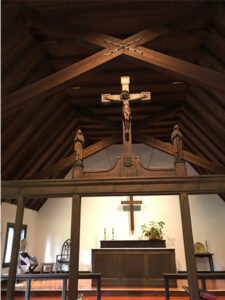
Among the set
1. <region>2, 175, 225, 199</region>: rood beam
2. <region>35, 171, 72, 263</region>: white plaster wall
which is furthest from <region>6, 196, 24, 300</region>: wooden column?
<region>35, 171, 72, 263</region>: white plaster wall

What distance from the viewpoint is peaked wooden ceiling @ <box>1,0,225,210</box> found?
3.17 m

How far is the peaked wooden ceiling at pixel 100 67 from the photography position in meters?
3.17

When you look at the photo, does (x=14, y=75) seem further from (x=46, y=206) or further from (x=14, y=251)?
(x=46, y=206)

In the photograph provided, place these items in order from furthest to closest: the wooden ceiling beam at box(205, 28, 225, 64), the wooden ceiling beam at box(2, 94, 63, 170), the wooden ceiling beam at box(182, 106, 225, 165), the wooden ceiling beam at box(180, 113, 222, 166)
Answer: the wooden ceiling beam at box(180, 113, 222, 166)
the wooden ceiling beam at box(182, 106, 225, 165)
the wooden ceiling beam at box(2, 94, 63, 170)
the wooden ceiling beam at box(205, 28, 225, 64)

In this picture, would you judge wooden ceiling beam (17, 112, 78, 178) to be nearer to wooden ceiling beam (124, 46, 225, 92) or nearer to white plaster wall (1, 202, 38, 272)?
white plaster wall (1, 202, 38, 272)

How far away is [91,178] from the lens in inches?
113

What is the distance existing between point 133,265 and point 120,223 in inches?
63.0

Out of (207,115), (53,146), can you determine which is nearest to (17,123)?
(53,146)

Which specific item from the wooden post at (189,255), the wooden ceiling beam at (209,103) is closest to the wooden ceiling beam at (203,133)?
the wooden ceiling beam at (209,103)

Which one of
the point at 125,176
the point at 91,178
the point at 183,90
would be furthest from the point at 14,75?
the point at 183,90

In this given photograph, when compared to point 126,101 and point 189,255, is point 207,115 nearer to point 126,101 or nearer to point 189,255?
point 126,101

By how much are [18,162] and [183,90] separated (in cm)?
392

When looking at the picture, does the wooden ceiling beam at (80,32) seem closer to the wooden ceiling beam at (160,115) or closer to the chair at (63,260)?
the wooden ceiling beam at (160,115)

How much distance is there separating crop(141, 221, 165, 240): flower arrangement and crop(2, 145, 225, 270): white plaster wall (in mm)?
174
